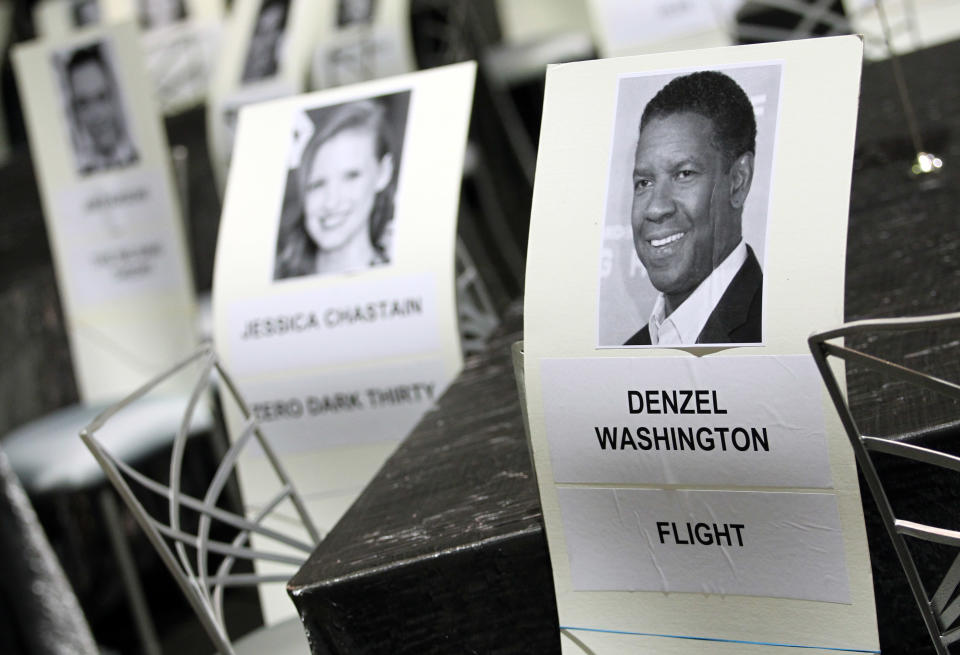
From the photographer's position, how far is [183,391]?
2.30 meters

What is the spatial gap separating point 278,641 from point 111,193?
57.3 inches

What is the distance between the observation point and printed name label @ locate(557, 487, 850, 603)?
0.60 m

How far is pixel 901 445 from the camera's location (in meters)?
0.54

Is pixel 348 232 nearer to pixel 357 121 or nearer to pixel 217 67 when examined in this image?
pixel 357 121

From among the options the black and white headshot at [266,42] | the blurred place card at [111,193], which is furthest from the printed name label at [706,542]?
the black and white headshot at [266,42]

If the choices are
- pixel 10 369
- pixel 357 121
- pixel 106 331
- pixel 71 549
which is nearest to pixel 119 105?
pixel 106 331

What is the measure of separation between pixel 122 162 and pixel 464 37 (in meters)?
1.19

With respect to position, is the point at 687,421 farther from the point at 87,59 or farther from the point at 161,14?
the point at 161,14

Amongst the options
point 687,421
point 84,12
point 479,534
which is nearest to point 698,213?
point 687,421

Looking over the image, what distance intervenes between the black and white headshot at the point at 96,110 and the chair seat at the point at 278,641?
1.44 meters

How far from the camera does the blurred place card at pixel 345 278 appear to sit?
1300 mm

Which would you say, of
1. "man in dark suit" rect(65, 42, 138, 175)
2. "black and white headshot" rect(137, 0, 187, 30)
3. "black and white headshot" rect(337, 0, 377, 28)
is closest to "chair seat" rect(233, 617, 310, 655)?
"man in dark suit" rect(65, 42, 138, 175)

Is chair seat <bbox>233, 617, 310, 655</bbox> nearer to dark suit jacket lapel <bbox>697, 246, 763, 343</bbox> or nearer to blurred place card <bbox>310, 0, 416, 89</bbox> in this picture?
dark suit jacket lapel <bbox>697, 246, 763, 343</bbox>

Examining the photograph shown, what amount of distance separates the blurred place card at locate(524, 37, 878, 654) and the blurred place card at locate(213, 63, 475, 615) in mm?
642
